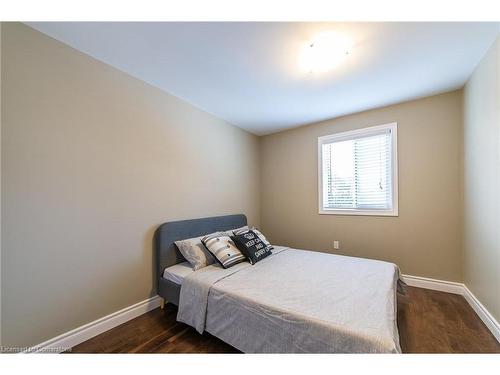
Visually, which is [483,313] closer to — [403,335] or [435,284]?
[435,284]

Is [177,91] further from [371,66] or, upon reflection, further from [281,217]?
[281,217]

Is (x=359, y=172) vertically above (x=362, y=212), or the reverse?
(x=359, y=172)

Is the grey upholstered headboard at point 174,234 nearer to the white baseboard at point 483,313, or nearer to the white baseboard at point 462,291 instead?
the white baseboard at point 462,291

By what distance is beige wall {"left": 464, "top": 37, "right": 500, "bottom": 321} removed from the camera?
1688 millimetres

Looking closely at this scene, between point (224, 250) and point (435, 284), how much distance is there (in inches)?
106

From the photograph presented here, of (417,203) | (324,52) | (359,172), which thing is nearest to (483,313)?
(417,203)

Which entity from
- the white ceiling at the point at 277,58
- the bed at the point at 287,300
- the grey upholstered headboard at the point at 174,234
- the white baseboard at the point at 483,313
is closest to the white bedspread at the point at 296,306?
the bed at the point at 287,300

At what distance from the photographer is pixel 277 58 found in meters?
1.83

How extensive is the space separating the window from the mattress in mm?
2250

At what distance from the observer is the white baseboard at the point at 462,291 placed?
1728 mm

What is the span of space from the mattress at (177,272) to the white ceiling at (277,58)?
80.9 inches

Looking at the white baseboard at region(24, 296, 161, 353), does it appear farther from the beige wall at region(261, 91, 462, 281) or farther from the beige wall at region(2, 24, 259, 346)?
the beige wall at region(261, 91, 462, 281)
